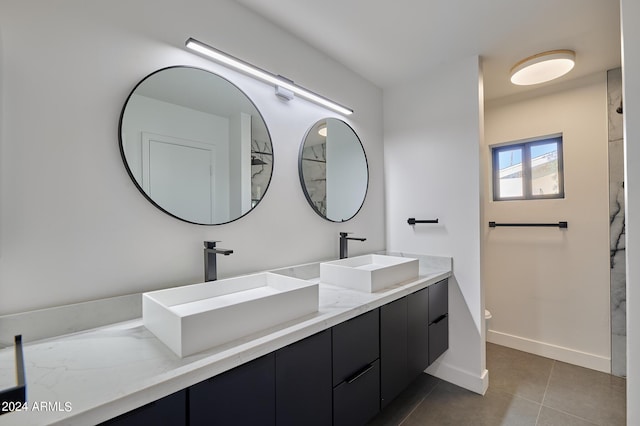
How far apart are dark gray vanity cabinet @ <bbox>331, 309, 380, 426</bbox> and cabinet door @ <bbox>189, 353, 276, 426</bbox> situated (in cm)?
35

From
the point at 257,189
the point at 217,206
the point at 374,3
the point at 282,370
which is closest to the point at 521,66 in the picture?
the point at 374,3

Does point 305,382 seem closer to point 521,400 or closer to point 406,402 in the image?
point 406,402

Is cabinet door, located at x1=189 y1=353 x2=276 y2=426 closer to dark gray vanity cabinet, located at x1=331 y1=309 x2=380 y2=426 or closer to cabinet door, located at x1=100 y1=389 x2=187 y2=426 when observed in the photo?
cabinet door, located at x1=100 y1=389 x2=187 y2=426

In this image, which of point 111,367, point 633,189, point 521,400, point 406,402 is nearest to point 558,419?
point 521,400

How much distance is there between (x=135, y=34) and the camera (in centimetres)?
128

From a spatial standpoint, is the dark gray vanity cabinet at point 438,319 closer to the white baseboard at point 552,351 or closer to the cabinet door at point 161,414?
→ the white baseboard at point 552,351

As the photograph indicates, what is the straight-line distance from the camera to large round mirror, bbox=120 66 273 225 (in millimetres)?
1292

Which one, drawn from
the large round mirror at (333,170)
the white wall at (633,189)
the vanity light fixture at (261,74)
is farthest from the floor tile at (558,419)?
the vanity light fixture at (261,74)

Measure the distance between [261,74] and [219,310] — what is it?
4.30 ft

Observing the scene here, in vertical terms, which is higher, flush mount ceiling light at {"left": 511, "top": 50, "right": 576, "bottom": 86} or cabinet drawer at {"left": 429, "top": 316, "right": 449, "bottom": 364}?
flush mount ceiling light at {"left": 511, "top": 50, "right": 576, "bottom": 86}

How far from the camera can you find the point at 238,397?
3.11ft

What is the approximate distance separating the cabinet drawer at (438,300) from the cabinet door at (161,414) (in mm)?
1644

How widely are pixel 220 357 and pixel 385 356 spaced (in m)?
1.03

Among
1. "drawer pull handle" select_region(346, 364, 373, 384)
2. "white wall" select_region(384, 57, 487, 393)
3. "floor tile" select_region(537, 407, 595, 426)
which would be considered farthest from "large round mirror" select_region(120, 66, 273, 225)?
"floor tile" select_region(537, 407, 595, 426)
